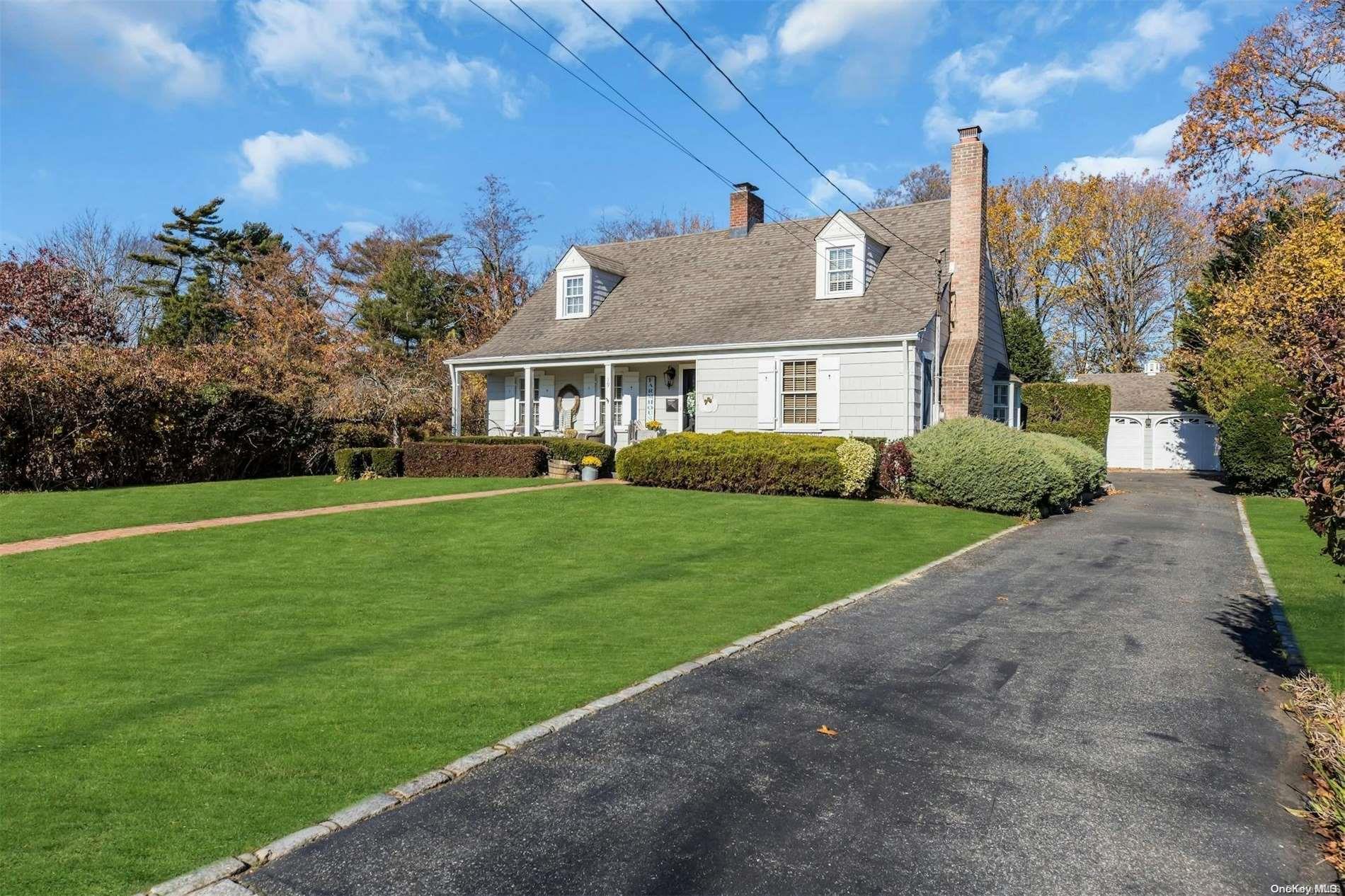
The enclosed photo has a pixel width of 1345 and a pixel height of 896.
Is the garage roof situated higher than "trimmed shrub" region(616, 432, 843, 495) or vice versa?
the garage roof

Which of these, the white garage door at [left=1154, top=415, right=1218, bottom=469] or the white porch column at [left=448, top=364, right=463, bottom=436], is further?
the white garage door at [left=1154, top=415, right=1218, bottom=469]

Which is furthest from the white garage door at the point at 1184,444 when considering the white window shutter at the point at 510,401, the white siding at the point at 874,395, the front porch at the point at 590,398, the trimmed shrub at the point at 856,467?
the white window shutter at the point at 510,401

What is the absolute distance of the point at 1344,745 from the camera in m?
4.13

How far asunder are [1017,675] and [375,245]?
44.2 m

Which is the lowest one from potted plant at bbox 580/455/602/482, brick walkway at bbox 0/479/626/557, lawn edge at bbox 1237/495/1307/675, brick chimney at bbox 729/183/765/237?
lawn edge at bbox 1237/495/1307/675

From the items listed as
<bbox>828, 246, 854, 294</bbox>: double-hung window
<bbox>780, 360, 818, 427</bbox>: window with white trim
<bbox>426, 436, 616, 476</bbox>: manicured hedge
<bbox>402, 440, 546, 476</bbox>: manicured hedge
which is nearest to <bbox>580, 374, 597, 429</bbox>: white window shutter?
<bbox>426, 436, 616, 476</bbox>: manicured hedge

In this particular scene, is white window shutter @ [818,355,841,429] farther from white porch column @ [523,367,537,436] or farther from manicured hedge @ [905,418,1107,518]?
white porch column @ [523,367,537,436]

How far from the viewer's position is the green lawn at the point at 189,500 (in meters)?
12.8

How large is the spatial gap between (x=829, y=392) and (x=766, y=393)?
1.70 meters

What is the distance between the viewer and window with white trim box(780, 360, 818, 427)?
2044 centimetres

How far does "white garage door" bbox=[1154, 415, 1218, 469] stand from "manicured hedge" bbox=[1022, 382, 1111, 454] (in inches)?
274

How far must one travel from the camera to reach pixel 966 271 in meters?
21.5

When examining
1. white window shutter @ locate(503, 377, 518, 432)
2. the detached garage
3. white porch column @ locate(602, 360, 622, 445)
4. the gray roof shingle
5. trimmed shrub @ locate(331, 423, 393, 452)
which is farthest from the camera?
the detached garage

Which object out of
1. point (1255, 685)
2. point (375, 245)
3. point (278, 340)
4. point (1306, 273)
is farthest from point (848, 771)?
point (375, 245)
